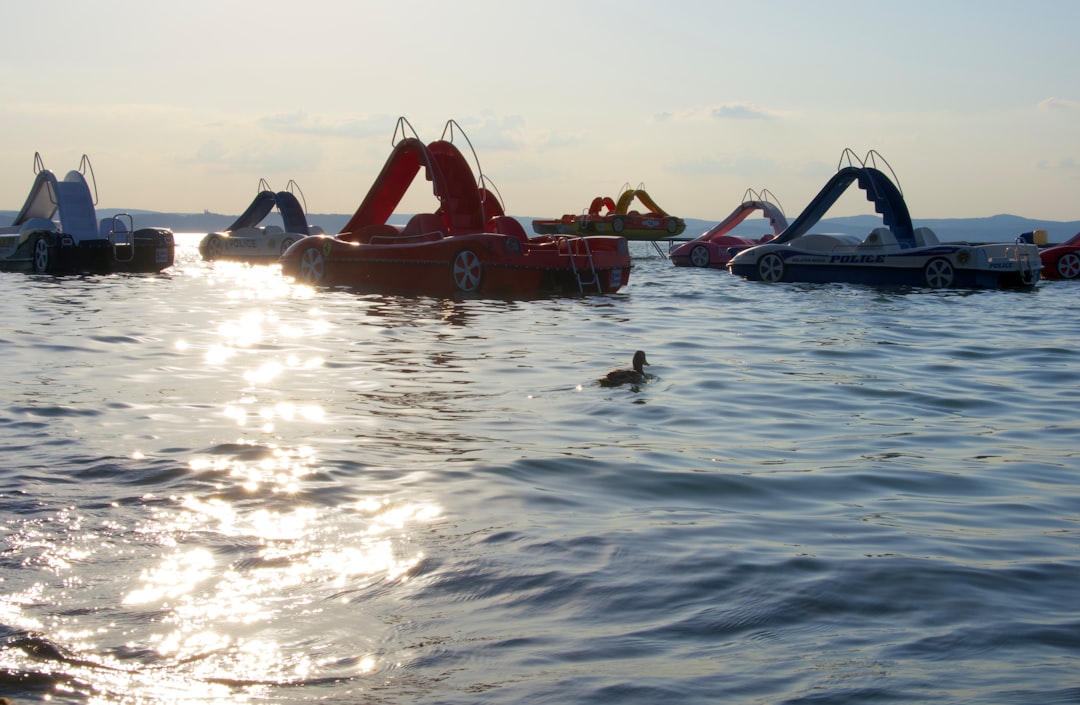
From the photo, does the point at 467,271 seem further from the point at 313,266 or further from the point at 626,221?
the point at 626,221

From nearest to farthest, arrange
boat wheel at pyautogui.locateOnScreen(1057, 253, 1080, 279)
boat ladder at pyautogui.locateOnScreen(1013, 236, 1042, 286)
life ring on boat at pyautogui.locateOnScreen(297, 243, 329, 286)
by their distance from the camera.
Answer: life ring on boat at pyautogui.locateOnScreen(297, 243, 329, 286) < boat ladder at pyautogui.locateOnScreen(1013, 236, 1042, 286) < boat wheel at pyautogui.locateOnScreen(1057, 253, 1080, 279)

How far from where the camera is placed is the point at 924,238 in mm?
27000

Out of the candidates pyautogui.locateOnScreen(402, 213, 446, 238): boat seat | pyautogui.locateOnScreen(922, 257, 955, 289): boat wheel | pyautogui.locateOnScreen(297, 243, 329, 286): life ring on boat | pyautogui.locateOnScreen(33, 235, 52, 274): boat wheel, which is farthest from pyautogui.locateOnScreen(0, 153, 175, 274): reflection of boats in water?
pyautogui.locateOnScreen(922, 257, 955, 289): boat wheel

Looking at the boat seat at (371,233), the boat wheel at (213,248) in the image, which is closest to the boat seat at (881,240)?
the boat seat at (371,233)

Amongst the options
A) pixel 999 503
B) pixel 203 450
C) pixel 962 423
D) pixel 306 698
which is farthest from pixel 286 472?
pixel 962 423

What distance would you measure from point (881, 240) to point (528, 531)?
75.7ft

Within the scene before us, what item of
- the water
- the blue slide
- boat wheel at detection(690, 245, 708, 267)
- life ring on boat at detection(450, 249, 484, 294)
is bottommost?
the water

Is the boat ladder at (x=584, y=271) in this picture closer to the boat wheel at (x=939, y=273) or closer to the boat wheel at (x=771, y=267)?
the boat wheel at (x=771, y=267)

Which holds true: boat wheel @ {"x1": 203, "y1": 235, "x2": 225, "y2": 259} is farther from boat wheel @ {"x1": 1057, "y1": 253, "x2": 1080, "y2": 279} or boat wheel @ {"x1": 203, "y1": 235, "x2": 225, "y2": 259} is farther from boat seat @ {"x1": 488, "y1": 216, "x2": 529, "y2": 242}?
boat wheel @ {"x1": 1057, "y1": 253, "x2": 1080, "y2": 279}

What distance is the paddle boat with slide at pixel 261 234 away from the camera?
39906 mm

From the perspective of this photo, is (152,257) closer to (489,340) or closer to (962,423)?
(489,340)

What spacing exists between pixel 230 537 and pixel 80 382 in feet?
16.9

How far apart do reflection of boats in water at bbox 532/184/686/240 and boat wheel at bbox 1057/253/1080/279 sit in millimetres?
23413

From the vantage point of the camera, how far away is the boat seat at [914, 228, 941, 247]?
2677 centimetres
